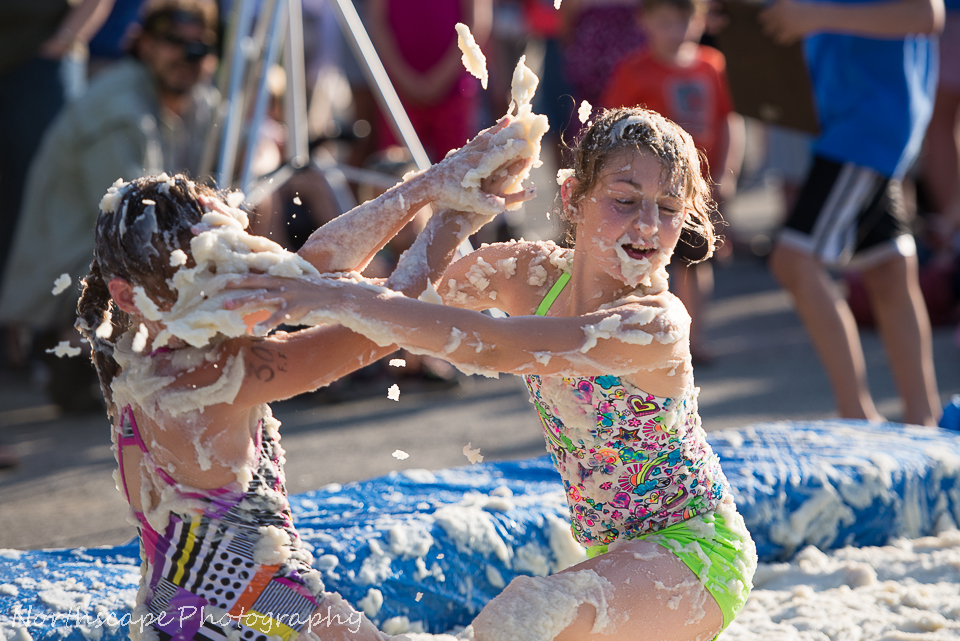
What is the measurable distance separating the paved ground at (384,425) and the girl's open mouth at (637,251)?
1.85 meters

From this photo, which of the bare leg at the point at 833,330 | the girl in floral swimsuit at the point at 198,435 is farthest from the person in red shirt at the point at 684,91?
the girl in floral swimsuit at the point at 198,435

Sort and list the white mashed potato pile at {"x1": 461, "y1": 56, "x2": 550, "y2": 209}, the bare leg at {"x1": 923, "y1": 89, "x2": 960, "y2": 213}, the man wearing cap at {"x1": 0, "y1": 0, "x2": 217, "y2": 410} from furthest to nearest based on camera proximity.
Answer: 1. the bare leg at {"x1": 923, "y1": 89, "x2": 960, "y2": 213}
2. the man wearing cap at {"x1": 0, "y1": 0, "x2": 217, "y2": 410}
3. the white mashed potato pile at {"x1": 461, "y1": 56, "x2": 550, "y2": 209}

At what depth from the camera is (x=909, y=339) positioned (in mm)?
3518

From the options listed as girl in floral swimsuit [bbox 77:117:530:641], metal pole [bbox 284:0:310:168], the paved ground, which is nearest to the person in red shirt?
the paved ground

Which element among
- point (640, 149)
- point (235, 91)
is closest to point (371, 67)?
point (235, 91)

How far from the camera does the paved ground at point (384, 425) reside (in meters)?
3.20

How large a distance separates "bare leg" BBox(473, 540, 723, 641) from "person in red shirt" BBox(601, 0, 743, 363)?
2988 mm

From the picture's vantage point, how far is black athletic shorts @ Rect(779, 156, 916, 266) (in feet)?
11.2

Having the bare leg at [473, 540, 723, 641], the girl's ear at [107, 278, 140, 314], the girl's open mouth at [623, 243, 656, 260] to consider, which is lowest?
the bare leg at [473, 540, 723, 641]

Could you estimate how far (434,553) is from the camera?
2.44m

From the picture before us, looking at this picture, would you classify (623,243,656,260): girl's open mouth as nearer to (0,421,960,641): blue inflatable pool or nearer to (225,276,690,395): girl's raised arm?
(225,276,690,395): girl's raised arm

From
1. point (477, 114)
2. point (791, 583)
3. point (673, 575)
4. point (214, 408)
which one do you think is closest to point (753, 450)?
point (791, 583)

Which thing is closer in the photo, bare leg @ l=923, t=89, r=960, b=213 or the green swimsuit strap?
the green swimsuit strap

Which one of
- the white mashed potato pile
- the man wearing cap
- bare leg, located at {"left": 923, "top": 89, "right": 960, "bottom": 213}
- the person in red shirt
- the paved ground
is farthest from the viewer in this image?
bare leg, located at {"left": 923, "top": 89, "right": 960, "bottom": 213}
